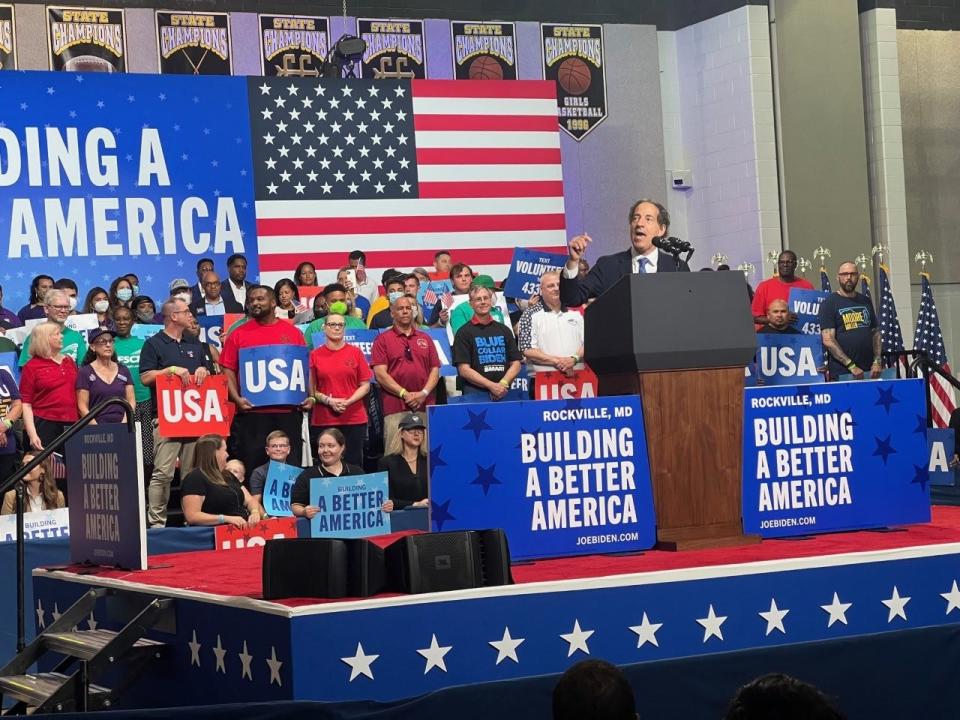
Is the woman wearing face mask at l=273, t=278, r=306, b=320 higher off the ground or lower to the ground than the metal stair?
higher

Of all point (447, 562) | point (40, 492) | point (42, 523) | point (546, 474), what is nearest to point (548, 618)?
point (447, 562)

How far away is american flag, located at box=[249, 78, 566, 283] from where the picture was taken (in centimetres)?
1582

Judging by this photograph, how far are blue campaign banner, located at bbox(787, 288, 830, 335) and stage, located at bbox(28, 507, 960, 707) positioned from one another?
8.07 meters

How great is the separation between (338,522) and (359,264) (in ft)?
22.6

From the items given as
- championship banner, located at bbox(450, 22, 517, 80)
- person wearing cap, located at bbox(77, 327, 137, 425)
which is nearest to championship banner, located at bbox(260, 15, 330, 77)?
championship banner, located at bbox(450, 22, 517, 80)

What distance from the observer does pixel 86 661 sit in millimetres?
5223

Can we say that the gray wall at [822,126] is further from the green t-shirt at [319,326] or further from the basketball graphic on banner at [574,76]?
the green t-shirt at [319,326]

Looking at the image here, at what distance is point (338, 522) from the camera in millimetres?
8547

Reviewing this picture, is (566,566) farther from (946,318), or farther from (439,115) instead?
(946,318)

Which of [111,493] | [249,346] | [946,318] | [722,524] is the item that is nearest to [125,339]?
[249,346]

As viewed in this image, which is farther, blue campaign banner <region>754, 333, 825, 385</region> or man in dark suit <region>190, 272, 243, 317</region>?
man in dark suit <region>190, 272, 243, 317</region>

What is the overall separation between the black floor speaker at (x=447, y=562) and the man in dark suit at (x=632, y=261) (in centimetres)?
137

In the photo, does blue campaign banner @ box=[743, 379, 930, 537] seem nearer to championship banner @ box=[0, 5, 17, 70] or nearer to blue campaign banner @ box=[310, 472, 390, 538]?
blue campaign banner @ box=[310, 472, 390, 538]

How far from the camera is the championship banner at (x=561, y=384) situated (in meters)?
10.2
